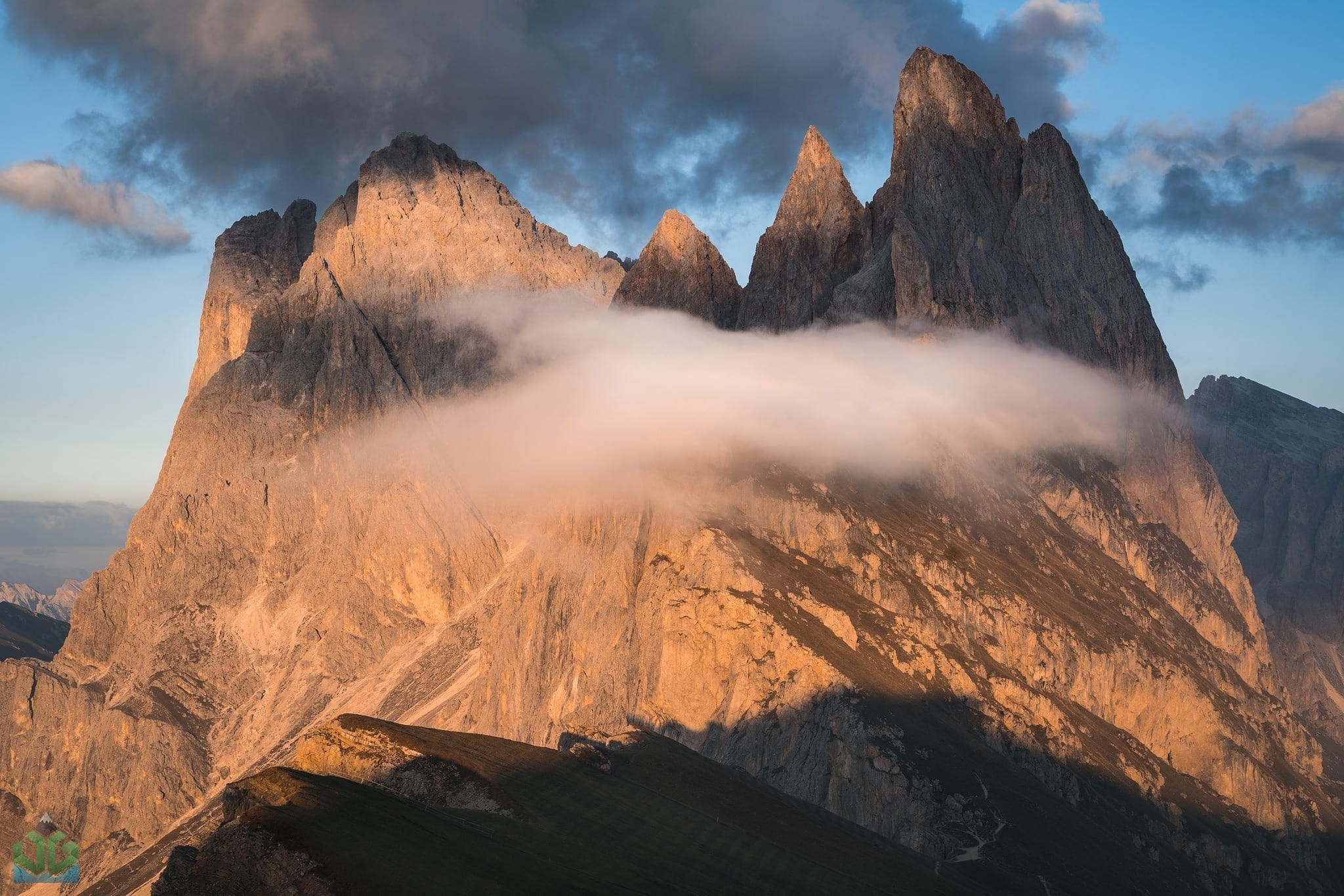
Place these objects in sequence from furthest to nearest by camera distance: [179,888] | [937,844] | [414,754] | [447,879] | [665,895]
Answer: [937,844] → [414,754] → [665,895] → [447,879] → [179,888]

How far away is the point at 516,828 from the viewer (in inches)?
4692

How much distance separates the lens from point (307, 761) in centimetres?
12800

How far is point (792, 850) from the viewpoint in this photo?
138250mm

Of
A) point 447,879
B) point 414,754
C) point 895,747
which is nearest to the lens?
point 447,879

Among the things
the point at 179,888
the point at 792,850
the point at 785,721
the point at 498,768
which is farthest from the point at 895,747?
the point at 179,888

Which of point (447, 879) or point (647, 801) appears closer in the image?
point (447, 879)

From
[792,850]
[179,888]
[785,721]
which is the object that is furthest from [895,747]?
[179,888]

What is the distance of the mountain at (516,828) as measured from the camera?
308ft

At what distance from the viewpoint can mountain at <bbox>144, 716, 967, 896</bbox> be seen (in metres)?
93.9

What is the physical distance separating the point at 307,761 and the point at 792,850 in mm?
44620

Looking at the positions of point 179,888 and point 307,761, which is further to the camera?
point 307,761

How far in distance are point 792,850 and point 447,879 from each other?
4806cm

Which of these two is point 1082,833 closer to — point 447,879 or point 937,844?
point 937,844

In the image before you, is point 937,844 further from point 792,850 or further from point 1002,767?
point 792,850
